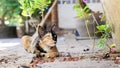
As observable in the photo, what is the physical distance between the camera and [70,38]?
344 inches

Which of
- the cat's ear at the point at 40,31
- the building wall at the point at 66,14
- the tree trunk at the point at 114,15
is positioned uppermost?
the tree trunk at the point at 114,15

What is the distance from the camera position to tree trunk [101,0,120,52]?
4.70 meters

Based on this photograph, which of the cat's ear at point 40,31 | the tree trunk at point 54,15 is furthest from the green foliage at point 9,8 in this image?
the cat's ear at point 40,31

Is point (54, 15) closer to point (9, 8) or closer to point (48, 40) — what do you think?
point (9, 8)

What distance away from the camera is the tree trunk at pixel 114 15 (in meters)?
4.70

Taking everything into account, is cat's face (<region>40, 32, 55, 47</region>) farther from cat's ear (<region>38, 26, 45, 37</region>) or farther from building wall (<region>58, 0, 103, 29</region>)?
building wall (<region>58, 0, 103, 29</region>)

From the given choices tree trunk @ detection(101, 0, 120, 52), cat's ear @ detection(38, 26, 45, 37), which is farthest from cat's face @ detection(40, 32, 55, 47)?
tree trunk @ detection(101, 0, 120, 52)

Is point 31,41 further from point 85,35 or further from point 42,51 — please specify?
point 85,35

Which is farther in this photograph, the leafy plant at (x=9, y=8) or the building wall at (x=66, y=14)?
the building wall at (x=66, y=14)

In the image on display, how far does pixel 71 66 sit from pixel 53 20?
6.78 meters

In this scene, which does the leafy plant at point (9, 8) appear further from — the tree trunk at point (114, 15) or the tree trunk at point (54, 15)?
the tree trunk at point (114, 15)

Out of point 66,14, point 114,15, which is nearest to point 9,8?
point 66,14

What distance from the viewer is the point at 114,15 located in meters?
4.77

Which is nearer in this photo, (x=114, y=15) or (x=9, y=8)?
(x=114, y=15)
